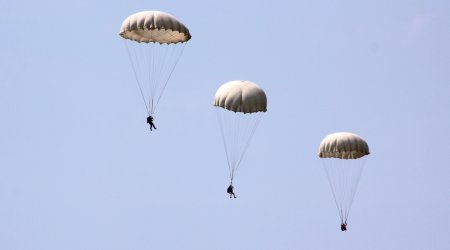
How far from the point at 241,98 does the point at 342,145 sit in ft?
34.0

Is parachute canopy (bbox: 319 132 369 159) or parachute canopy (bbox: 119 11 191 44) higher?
parachute canopy (bbox: 119 11 191 44)

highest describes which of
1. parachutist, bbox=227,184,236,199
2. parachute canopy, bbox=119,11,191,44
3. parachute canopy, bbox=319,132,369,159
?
parachute canopy, bbox=119,11,191,44

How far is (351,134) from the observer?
81.3 meters

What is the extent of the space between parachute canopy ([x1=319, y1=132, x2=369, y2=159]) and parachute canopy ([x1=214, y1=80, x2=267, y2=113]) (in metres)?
7.79

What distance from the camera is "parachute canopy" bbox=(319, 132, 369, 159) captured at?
79.7 metres

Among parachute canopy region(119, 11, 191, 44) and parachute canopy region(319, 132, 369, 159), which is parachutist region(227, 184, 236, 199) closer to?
parachute canopy region(319, 132, 369, 159)

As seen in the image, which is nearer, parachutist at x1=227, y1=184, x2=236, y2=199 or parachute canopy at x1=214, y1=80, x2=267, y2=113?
parachute canopy at x1=214, y1=80, x2=267, y2=113

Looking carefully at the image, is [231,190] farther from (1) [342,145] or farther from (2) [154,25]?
(2) [154,25]

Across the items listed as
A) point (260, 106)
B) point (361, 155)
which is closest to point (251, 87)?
point (260, 106)

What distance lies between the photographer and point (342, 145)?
79625 millimetres

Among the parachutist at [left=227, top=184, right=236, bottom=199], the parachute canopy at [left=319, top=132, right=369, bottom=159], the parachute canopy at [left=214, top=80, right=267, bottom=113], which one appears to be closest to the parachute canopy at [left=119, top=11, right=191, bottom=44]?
the parachute canopy at [left=214, top=80, right=267, bottom=113]

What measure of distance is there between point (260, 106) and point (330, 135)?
9.57m

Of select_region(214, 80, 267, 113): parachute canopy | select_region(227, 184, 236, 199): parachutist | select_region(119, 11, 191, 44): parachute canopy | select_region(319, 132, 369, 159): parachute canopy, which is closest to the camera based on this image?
select_region(119, 11, 191, 44): parachute canopy

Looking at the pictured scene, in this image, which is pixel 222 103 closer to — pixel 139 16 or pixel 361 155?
pixel 139 16
